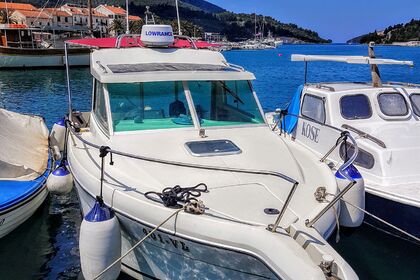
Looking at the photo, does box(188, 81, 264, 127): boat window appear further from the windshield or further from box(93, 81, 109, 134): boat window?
box(93, 81, 109, 134): boat window

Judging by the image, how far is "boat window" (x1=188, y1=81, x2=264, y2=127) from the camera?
22.5 ft

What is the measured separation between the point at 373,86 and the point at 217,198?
21.4ft

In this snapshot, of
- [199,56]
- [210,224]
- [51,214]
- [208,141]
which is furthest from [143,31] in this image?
[210,224]

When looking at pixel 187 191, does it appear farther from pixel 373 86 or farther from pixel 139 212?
pixel 373 86

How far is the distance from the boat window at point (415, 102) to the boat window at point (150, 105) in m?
5.44

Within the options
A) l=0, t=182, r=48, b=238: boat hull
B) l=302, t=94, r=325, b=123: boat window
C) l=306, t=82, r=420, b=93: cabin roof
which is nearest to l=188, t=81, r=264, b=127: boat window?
l=302, t=94, r=325, b=123: boat window

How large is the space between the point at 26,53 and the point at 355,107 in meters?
39.8

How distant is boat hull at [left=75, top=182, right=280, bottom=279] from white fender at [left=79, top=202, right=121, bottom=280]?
0.70ft

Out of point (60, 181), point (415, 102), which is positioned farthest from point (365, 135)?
point (60, 181)

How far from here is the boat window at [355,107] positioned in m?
9.40

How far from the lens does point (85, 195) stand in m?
6.36

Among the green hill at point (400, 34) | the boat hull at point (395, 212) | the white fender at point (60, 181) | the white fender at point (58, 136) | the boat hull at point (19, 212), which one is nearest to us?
the white fender at point (60, 181)

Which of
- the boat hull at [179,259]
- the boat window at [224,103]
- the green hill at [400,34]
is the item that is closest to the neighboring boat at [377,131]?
the boat window at [224,103]

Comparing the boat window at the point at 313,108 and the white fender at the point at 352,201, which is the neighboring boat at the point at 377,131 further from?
the white fender at the point at 352,201
